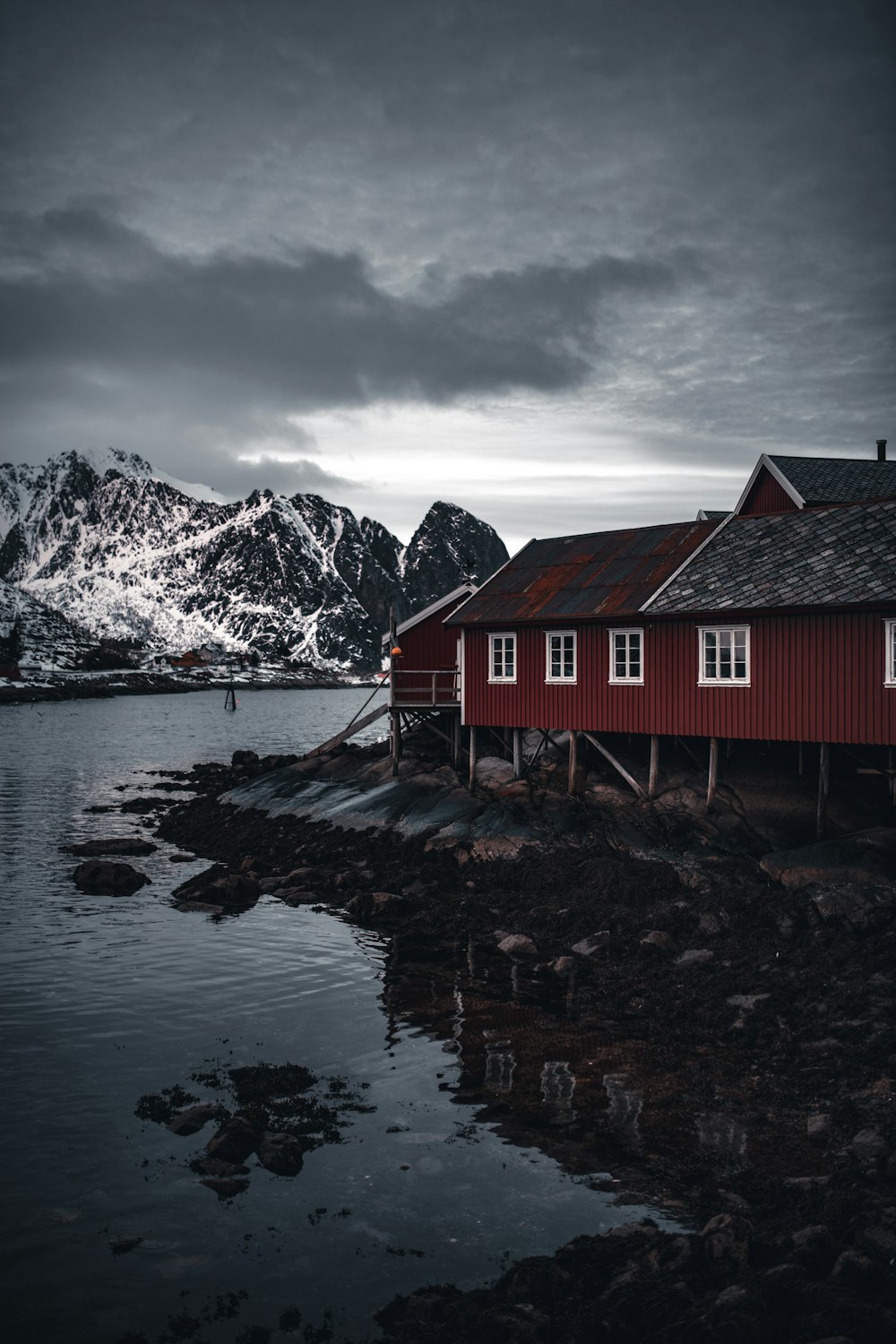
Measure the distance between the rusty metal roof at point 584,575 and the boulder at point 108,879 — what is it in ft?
41.5

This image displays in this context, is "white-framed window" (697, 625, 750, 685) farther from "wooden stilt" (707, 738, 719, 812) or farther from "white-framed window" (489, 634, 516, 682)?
"white-framed window" (489, 634, 516, 682)

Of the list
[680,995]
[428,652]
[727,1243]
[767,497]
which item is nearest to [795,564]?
[767,497]

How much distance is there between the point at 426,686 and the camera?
3909 centimetres

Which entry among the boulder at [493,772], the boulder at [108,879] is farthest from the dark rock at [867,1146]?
the boulder at [108,879]

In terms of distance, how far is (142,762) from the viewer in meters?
66.6

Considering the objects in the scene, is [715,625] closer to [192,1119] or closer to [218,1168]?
[192,1119]

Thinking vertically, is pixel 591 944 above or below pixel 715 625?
below

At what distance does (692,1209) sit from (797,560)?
712 inches

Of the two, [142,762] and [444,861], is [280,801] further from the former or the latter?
[142,762]

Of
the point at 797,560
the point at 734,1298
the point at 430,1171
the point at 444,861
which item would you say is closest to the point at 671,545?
the point at 797,560

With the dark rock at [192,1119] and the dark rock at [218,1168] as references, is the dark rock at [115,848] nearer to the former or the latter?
the dark rock at [192,1119]

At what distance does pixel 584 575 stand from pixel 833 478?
8.88 meters

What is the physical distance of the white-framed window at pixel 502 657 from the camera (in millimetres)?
31719

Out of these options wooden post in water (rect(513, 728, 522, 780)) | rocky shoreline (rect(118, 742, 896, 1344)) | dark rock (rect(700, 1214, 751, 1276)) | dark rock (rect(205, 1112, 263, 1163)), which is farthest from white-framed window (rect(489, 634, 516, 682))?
dark rock (rect(700, 1214, 751, 1276))
